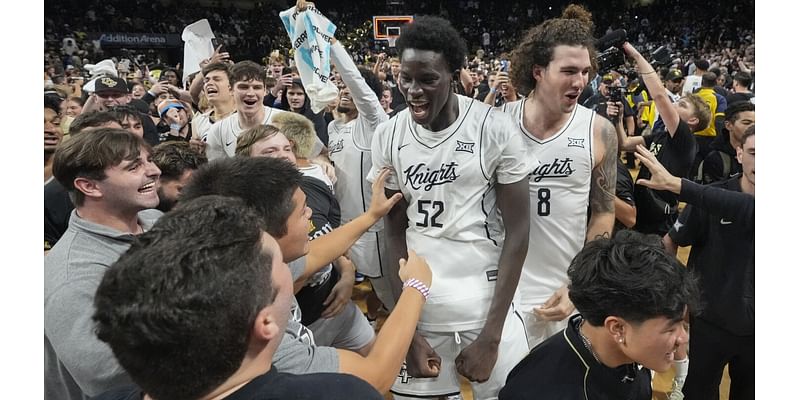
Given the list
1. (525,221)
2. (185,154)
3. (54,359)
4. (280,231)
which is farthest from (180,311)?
(185,154)

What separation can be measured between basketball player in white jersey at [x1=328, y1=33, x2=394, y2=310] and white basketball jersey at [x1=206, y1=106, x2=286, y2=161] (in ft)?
2.06

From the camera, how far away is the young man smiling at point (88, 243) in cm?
147

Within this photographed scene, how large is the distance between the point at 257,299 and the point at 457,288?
111 cm

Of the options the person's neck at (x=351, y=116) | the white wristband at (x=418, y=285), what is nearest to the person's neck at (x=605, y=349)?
the white wristband at (x=418, y=285)

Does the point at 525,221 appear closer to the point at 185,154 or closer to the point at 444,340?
the point at 444,340

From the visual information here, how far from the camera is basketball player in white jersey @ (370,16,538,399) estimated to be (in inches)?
79.6

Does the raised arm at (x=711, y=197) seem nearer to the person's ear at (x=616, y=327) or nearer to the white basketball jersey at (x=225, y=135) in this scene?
the person's ear at (x=616, y=327)

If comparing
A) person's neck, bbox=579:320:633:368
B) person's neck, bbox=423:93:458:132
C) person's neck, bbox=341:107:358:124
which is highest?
person's neck, bbox=341:107:358:124

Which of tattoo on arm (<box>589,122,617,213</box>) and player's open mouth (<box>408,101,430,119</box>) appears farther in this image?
tattoo on arm (<box>589,122,617,213</box>)

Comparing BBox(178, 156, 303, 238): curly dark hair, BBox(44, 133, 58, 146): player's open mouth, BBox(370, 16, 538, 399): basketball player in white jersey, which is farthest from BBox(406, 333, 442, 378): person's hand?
BBox(44, 133, 58, 146): player's open mouth

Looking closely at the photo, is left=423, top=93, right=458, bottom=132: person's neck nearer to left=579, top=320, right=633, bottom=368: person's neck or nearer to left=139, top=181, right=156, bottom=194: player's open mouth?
left=579, top=320, right=633, bottom=368: person's neck

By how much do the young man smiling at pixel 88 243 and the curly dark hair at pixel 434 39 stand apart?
0.98m

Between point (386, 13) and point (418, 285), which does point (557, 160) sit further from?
point (386, 13)

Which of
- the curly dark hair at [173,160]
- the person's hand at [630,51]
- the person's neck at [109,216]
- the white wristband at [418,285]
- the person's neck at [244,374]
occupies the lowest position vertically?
the white wristband at [418,285]
